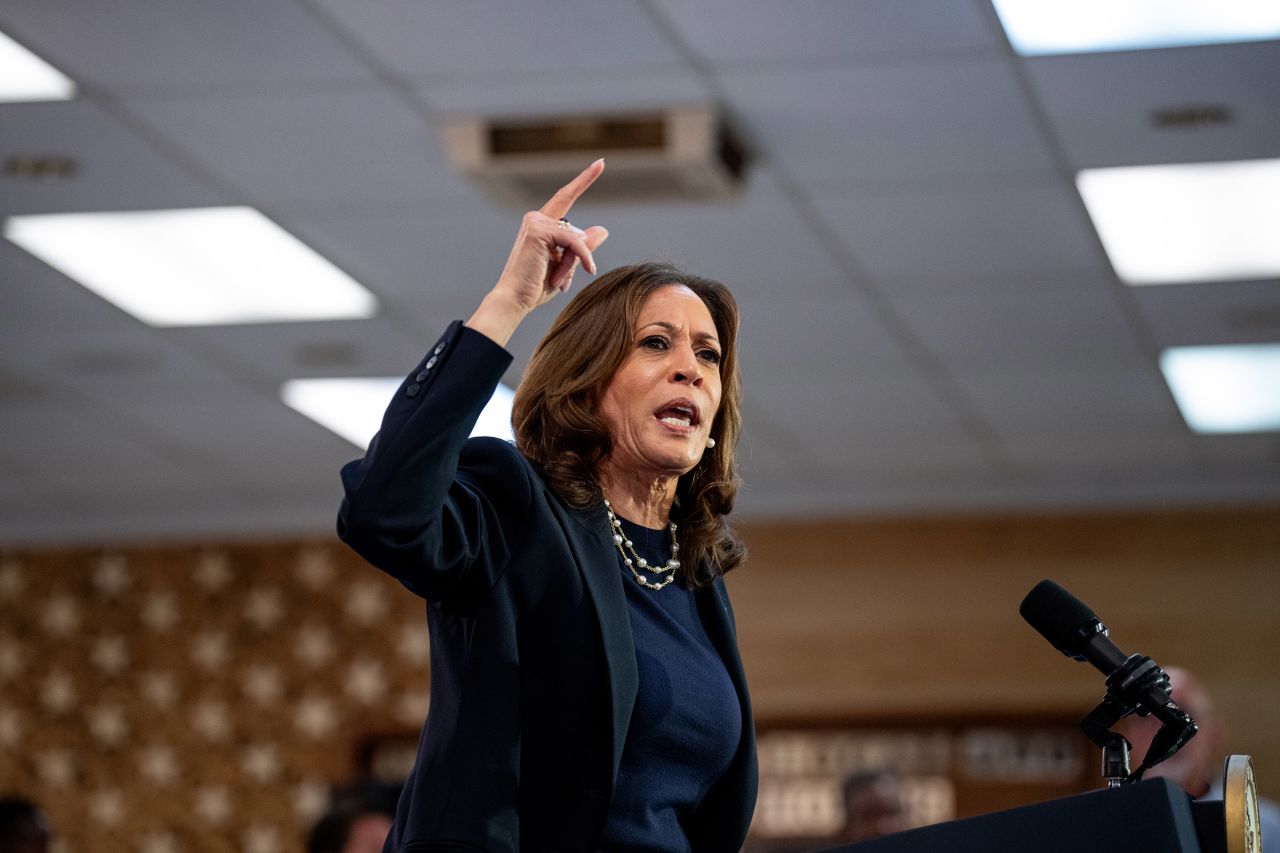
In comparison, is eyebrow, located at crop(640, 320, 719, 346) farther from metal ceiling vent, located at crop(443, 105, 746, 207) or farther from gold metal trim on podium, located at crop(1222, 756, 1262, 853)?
metal ceiling vent, located at crop(443, 105, 746, 207)

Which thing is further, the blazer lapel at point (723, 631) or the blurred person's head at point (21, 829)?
the blurred person's head at point (21, 829)

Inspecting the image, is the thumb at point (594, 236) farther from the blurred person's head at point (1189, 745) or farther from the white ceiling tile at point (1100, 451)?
the white ceiling tile at point (1100, 451)

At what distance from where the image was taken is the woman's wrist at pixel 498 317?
5.70 ft

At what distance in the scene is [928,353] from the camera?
699 centimetres

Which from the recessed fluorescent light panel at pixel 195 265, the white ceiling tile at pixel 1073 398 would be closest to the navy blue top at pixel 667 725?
the recessed fluorescent light panel at pixel 195 265

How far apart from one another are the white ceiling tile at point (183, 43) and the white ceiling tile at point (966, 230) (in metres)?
1.70

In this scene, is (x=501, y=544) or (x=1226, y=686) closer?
(x=501, y=544)

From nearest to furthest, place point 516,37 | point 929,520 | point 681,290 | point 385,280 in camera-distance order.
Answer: point 681,290, point 516,37, point 385,280, point 929,520

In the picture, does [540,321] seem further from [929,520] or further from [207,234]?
[929,520]

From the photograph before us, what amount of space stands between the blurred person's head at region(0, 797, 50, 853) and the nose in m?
3.66

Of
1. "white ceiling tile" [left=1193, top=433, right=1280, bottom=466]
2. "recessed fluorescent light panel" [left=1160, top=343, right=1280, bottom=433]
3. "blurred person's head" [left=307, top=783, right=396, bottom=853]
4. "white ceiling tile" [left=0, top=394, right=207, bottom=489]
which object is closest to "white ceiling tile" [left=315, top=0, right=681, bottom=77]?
"blurred person's head" [left=307, top=783, right=396, bottom=853]

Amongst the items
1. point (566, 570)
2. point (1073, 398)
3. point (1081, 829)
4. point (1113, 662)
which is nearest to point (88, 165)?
point (566, 570)

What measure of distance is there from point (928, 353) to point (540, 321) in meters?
1.53

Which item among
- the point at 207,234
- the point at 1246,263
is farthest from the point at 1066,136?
Result: the point at 207,234
